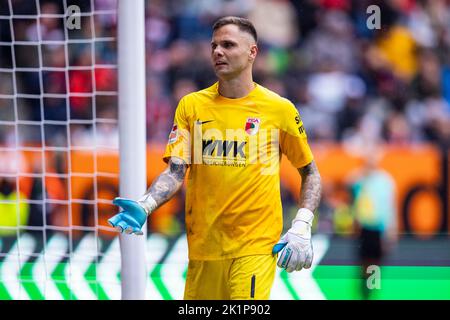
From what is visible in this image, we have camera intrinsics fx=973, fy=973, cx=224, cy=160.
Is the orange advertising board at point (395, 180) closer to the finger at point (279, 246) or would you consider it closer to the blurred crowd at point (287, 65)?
the blurred crowd at point (287, 65)

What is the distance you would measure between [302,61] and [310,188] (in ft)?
19.1

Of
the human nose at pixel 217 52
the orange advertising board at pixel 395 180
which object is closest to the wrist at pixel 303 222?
the human nose at pixel 217 52

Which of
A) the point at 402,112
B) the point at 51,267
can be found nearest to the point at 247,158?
the point at 51,267

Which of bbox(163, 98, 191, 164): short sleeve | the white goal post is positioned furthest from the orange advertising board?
bbox(163, 98, 191, 164): short sleeve

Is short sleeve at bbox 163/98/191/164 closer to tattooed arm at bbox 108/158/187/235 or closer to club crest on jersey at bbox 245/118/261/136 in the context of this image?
tattooed arm at bbox 108/158/187/235

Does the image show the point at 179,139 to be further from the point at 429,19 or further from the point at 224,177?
the point at 429,19

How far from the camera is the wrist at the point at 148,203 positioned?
172 inches

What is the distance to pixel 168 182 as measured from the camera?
4559mm

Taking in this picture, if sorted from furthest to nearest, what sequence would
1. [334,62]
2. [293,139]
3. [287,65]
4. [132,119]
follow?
[287,65] → [334,62] → [132,119] → [293,139]

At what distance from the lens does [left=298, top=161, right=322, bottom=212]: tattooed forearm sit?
4.61 m

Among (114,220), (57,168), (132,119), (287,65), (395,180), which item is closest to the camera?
(114,220)

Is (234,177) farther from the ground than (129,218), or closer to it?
farther from the ground

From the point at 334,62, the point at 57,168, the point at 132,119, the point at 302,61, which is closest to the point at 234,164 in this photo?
the point at 132,119

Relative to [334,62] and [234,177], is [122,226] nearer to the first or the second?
[234,177]
